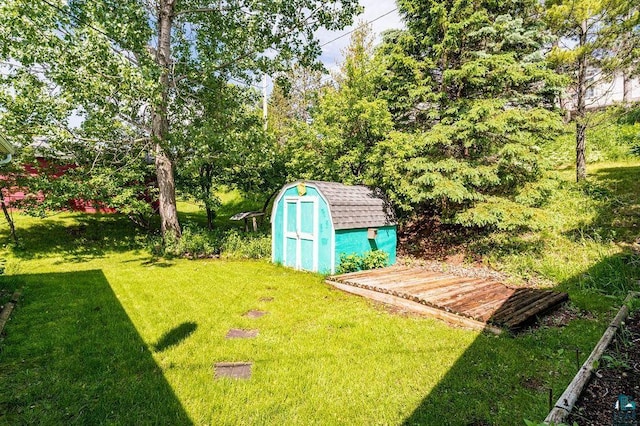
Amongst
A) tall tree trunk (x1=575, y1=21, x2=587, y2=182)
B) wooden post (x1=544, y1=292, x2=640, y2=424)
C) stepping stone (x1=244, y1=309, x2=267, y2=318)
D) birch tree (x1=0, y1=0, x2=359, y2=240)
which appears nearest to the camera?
wooden post (x1=544, y1=292, x2=640, y2=424)

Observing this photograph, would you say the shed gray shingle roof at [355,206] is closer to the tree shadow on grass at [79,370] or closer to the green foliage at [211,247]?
the green foliage at [211,247]

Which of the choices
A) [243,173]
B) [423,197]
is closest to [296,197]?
[423,197]

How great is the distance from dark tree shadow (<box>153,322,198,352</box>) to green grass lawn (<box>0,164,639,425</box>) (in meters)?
0.03

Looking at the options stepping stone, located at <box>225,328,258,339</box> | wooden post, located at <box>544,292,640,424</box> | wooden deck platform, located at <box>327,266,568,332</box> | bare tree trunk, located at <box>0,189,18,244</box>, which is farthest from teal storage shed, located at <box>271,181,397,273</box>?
bare tree trunk, located at <box>0,189,18,244</box>

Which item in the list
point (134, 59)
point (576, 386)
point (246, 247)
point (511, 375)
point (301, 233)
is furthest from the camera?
point (246, 247)

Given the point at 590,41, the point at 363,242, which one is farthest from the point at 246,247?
the point at 590,41

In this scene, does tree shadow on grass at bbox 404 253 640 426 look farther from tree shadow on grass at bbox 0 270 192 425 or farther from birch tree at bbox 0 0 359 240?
birch tree at bbox 0 0 359 240

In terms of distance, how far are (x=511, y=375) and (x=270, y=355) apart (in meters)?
2.87

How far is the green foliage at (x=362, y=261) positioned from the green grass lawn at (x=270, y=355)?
92cm

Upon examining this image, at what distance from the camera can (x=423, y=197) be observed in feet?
29.8

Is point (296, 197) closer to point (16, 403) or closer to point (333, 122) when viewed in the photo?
point (333, 122)

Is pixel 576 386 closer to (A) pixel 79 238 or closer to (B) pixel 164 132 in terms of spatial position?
(B) pixel 164 132

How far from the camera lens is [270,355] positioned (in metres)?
4.20

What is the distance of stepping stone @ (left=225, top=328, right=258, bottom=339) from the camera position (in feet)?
15.7
